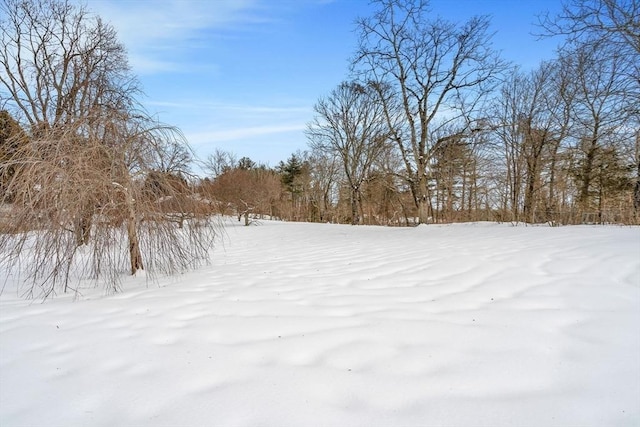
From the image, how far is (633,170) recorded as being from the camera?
12.5m

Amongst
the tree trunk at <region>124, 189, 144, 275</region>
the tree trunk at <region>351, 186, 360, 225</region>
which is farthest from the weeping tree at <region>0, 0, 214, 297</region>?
the tree trunk at <region>351, 186, 360, 225</region>

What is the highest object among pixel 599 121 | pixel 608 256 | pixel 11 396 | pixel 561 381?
pixel 599 121

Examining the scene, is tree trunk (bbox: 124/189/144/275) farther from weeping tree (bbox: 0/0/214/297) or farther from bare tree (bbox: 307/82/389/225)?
bare tree (bbox: 307/82/389/225)

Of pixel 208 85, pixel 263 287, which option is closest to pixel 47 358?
pixel 263 287

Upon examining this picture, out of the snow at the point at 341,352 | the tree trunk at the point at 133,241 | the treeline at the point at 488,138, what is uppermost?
the treeline at the point at 488,138

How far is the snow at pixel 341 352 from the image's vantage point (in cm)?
120

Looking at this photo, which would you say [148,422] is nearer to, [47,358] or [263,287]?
[47,358]

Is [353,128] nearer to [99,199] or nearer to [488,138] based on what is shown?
[488,138]

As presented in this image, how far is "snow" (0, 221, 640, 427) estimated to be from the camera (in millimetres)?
1199

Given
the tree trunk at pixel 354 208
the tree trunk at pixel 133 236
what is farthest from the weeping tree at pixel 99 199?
the tree trunk at pixel 354 208

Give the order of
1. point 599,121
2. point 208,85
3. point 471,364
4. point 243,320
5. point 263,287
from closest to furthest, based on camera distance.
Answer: point 471,364 → point 243,320 → point 263,287 → point 208,85 → point 599,121

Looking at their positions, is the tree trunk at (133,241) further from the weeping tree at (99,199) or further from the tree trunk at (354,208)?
the tree trunk at (354,208)

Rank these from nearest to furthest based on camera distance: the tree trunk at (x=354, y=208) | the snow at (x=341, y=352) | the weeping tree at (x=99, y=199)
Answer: the snow at (x=341, y=352) < the weeping tree at (x=99, y=199) < the tree trunk at (x=354, y=208)

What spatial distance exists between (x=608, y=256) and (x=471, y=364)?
3129mm
